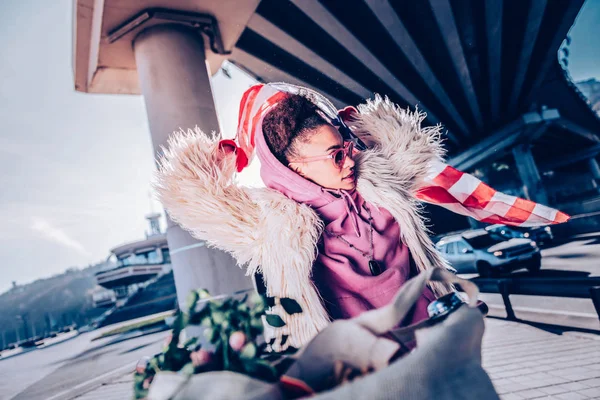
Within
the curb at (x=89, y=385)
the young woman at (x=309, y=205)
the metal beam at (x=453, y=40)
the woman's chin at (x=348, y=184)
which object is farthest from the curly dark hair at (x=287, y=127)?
the curb at (x=89, y=385)

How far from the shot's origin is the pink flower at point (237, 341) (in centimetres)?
73

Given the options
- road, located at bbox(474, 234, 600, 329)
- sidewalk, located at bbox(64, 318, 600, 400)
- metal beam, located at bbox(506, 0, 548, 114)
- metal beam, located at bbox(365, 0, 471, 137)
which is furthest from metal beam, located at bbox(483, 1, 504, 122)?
sidewalk, located at bbox(64, 318, 600, 400)

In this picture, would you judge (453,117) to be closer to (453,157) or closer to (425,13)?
(453,157)

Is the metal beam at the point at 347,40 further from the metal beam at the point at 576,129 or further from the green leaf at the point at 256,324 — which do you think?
the metal beam at the point at 576,129

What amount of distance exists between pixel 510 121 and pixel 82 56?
17658 mm

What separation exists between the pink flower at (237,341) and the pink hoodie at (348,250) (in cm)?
79

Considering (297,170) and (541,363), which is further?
(541,363)

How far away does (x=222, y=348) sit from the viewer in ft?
2.52

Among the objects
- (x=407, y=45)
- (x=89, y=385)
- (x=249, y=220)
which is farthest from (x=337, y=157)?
(x=89, y=385)

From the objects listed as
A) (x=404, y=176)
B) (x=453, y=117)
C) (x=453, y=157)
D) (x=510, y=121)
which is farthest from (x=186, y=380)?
(x=510, y=121)

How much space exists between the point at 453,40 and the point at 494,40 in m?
1.23

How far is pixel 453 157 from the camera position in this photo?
16141 mm

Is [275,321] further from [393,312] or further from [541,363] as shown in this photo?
[541,363]


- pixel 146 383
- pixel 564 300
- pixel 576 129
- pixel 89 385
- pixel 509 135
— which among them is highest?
pixel 576 129
